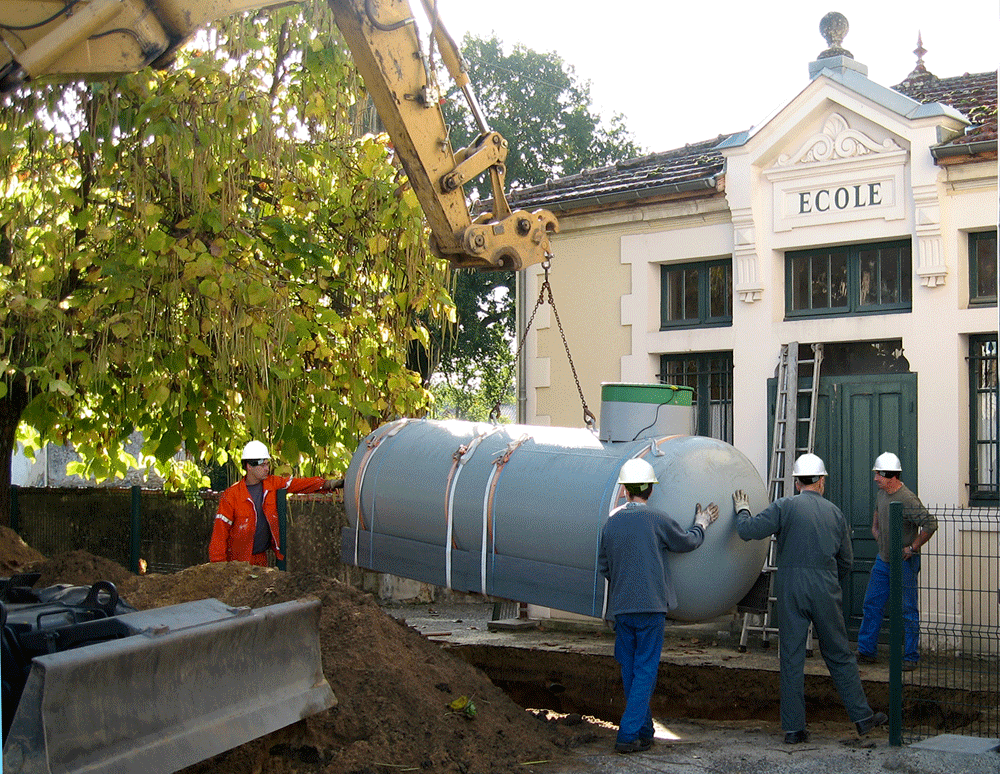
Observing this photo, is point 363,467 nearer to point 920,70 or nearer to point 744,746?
point 744,746

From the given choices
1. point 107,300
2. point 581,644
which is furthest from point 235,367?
point 581,644

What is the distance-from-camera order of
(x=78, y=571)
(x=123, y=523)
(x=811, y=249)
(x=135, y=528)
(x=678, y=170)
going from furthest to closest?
(x=123, y=523) → (x=678, y=170) → (x=135, y=528) → (x=811, y=249) → (x=78, y=571)

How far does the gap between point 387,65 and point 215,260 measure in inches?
98.2

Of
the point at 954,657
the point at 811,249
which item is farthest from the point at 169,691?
the point at 811,249

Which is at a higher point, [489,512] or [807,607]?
[489,512]

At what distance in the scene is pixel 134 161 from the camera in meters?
9.38

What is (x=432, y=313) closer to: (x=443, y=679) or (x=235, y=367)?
(x=235, y=367)

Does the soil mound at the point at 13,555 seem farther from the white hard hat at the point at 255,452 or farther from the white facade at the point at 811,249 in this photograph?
the white facade at the point at 811,249

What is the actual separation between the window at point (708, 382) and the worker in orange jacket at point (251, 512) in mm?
4615

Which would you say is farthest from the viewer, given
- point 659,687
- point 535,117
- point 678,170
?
point 535,117

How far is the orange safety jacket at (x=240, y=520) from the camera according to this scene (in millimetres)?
9883

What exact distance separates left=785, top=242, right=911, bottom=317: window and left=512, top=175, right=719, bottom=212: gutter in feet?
3.87

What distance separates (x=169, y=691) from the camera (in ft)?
18.4

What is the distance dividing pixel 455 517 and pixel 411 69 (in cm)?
329
